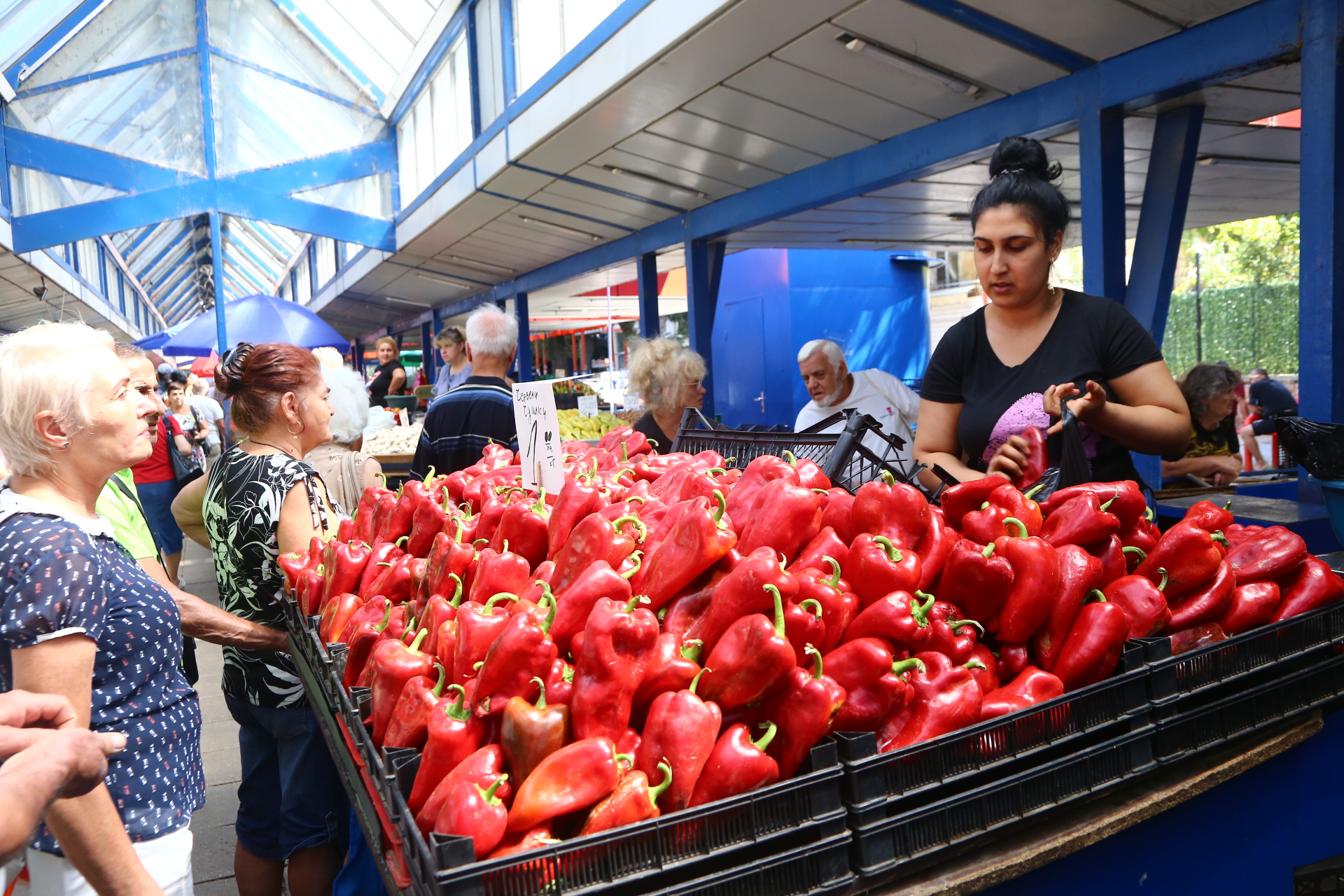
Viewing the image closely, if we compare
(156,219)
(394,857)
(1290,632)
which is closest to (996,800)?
(1290,632)

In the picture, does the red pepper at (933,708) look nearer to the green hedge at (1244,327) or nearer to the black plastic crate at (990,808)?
the black plastic crate at (990,808)

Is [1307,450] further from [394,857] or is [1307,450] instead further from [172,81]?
[172,81]

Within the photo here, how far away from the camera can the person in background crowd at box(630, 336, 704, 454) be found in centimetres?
438

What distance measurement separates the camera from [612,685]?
1211mm

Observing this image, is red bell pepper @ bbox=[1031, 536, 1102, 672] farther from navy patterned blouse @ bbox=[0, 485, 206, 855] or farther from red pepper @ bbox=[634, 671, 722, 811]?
navy patterned blouse @ bbox=[0, 485, 206, 855]

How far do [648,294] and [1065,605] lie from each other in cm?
727

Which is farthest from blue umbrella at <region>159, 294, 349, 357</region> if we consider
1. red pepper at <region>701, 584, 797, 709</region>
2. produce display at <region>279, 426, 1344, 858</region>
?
red pepper at <region>701, 584, 797, 709</region>

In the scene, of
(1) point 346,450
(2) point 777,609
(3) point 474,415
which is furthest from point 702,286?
(2) point 777,609

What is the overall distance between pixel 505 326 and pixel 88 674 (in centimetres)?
282

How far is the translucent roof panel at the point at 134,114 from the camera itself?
10.9 metres

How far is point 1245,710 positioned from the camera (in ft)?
4.81

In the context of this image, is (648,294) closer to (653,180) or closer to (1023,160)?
(653,180)

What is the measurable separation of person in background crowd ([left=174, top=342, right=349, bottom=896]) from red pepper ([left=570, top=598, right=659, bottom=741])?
1559 millimetres

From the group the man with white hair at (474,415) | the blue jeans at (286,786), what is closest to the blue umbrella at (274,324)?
the man with white hair at (474,415)
